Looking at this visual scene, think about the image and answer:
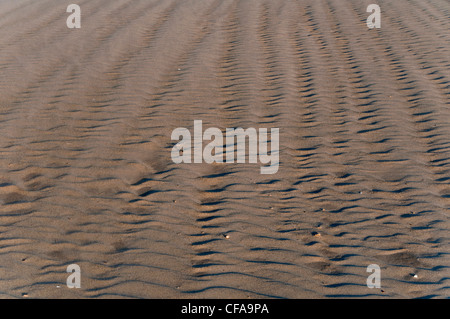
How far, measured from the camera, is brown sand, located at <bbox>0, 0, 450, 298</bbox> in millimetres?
4242

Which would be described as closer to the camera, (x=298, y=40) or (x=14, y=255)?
(x=14, y=255)

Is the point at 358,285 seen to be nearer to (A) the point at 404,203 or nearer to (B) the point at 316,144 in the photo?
(A) the point at 404,203

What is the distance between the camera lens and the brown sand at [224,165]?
167 inches

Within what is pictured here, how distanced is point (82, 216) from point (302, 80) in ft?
14.3

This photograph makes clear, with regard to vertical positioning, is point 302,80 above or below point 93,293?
above

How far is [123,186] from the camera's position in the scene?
536 cm

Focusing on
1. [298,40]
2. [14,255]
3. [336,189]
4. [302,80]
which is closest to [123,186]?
[14,255]

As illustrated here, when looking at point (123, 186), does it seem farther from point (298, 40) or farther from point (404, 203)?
point (298, 40)

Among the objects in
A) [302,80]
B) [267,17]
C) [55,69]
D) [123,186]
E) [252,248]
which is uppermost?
[267,17]

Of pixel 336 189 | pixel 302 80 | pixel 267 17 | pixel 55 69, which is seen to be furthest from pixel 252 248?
pixel 267 17

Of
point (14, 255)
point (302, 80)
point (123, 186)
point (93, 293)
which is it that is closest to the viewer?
point (93, 293)

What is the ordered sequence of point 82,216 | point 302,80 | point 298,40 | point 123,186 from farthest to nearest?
point 298,40 < point 302,80 < point 123,186 < point 82,216

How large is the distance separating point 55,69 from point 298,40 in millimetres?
4432

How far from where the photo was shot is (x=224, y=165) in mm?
5824
